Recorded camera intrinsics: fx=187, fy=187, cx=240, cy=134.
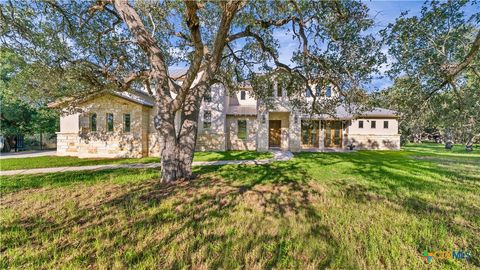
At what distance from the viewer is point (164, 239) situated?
3.01 metres

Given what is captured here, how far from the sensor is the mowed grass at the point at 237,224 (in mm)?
2561

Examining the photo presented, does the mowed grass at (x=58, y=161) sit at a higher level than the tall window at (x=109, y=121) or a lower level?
lower

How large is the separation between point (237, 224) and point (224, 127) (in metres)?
12.9

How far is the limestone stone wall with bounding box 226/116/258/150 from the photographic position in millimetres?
17141

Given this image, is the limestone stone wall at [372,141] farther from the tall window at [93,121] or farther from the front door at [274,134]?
the tall window at [93,121]

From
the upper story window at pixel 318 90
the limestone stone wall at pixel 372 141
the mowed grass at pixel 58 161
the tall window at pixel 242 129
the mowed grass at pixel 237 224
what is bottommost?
the mowed grass at pixel 237 224

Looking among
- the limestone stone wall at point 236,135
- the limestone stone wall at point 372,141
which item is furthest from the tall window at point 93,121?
the limestone stone wall at point 372,141

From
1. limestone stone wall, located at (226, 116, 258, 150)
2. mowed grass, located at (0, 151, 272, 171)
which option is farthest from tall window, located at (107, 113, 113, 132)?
limestone stone wall, located at (226, 116, 258, 150)

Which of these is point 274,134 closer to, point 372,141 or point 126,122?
point 372,141

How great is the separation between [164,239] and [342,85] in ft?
26.4

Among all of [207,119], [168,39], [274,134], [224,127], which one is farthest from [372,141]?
[168,39]

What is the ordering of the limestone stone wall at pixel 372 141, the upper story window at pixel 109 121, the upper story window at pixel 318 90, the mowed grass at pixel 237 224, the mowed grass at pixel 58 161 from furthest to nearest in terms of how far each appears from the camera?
the limestone stone wall at pixel 372 141 → the upper story window at pixel 109 121 → the mowed grass at pixel 58 161 → the upper story window at pixel 318 90 → the mowed grass at pixel 237 224

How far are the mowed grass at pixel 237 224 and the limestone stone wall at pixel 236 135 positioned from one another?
10757mm

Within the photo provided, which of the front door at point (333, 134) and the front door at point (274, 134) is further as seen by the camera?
the front door at point (333, 134)
